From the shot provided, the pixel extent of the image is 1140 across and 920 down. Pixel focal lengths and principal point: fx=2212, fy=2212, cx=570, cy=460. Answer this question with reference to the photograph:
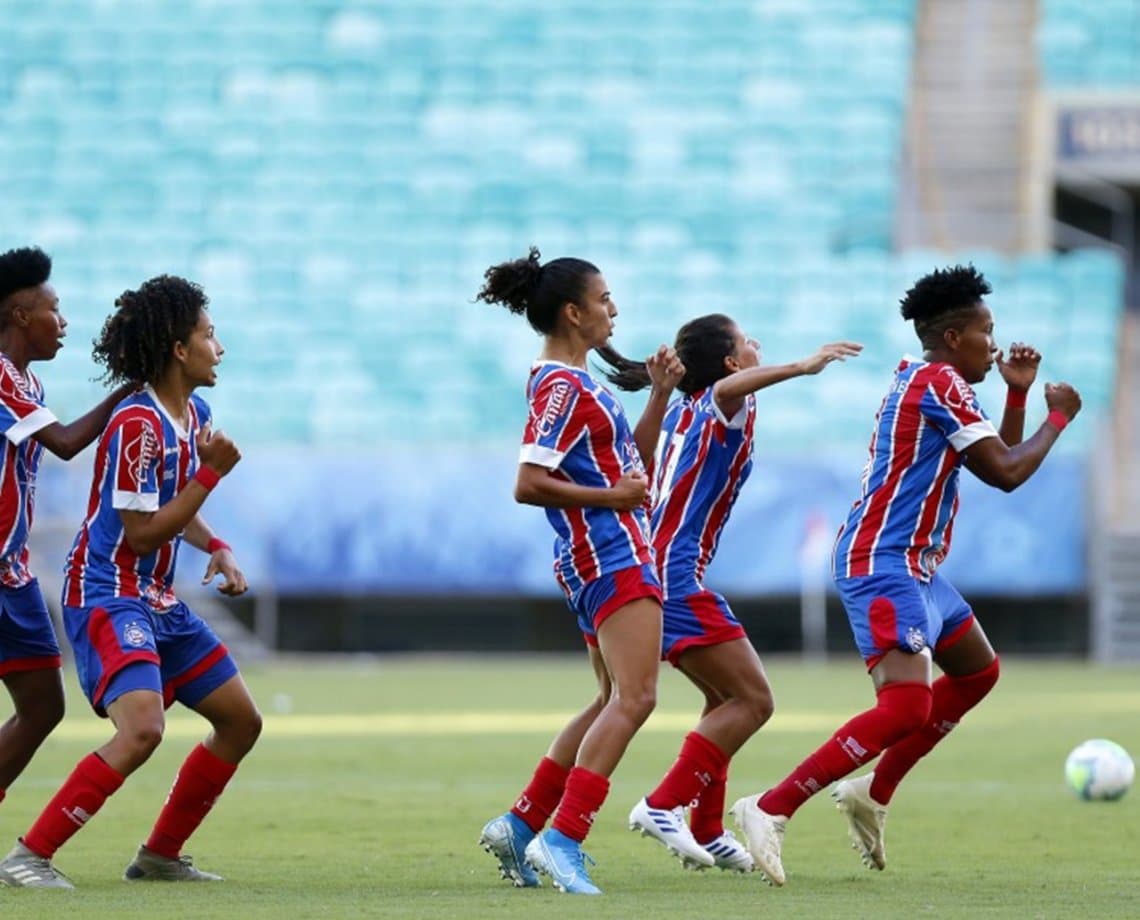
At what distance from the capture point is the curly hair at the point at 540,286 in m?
7.40

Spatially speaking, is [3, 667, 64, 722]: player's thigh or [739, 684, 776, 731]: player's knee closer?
[3, 667, 64, 722]: player's thigh

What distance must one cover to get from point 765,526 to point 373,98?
25.8 ft

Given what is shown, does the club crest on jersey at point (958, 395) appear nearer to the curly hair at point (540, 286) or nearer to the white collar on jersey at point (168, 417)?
the curly hair at point (540, 286)

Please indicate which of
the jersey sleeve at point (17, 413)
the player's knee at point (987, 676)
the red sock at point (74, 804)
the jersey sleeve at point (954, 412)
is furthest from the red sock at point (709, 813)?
the jersey sleeve at point (17, 413)

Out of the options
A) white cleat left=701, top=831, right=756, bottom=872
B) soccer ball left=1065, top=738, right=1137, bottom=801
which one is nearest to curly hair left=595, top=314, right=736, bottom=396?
white cleat left=701, top=831, right=756, bottom=872

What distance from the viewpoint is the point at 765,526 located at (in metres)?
25.3

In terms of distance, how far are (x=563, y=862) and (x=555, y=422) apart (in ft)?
4.62

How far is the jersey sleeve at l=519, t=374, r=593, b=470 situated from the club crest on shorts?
1.35 meters

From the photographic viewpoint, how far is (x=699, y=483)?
795cm

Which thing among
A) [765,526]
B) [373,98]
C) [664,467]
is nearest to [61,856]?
[664,467]

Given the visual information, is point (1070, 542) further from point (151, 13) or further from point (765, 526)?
point (151, 13)

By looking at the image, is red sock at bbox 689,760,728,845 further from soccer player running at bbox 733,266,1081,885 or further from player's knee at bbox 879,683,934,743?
player's knee at bbox 879,683,934,743

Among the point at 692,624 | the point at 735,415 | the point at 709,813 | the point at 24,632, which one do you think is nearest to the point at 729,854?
the point at 709,813

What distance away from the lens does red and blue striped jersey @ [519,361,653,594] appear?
718 centimetres
